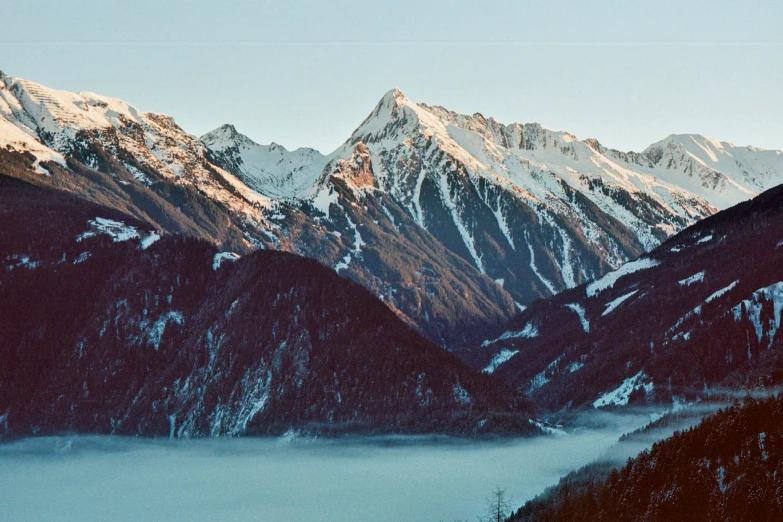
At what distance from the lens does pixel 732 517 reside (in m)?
174

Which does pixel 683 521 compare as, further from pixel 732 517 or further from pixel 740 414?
pixel 740 414

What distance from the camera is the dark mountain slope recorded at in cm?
17712

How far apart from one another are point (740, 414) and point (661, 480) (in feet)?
66.5

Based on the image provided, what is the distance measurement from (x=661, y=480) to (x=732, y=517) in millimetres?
18405

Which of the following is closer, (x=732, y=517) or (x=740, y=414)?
(x=732, y=517)

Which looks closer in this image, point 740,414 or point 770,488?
point 770,488

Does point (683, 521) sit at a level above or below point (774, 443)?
below

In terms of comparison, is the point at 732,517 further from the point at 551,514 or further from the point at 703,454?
the point at 551,514

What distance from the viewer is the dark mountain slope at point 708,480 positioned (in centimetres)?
17712

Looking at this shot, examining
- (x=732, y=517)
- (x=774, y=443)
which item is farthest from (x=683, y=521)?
(x=774, y=443)

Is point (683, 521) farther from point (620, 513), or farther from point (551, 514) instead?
point (551, 514)

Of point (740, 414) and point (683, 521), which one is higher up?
point (740, 414)

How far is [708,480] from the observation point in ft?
604

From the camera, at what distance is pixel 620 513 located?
612 ft
